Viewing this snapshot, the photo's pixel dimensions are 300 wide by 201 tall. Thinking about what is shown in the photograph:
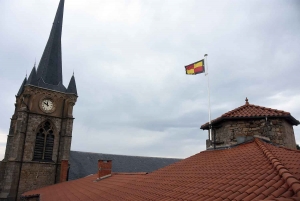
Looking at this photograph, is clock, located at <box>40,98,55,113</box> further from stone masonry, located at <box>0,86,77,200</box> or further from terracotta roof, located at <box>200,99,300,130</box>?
terracotta roof, located at <box>200,99,300,130</box>

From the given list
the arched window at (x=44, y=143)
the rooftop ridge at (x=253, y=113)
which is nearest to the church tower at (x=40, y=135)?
the arched window at (x=44, y=143)

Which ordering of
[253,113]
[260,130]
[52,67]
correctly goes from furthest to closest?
[52,67], [253,113], [260,130]

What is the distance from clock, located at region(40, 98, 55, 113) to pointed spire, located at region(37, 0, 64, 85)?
2.55 m

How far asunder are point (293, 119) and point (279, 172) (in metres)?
5.92

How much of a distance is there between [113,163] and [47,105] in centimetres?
1079

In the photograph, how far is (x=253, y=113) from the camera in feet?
27.6

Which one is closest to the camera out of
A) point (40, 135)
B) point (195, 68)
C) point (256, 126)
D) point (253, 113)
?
point (256, 126)

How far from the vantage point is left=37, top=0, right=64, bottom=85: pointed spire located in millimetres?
27277

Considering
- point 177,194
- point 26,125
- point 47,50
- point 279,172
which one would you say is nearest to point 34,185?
point 26,125

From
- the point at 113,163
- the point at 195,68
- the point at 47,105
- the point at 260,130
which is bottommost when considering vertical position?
the point at 113,163

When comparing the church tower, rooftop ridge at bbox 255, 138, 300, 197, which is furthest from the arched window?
rooftop ridge at bbox 255, 138, 300, 197

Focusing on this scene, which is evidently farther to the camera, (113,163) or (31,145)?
(113,163)

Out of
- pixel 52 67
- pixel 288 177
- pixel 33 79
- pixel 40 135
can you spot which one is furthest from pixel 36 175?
pixel 288 177

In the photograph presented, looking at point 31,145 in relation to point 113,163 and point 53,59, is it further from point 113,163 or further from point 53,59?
point 53,59
